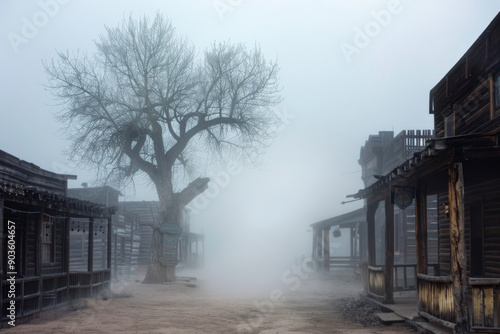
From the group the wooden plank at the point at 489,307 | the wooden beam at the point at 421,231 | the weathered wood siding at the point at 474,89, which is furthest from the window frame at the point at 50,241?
the wooden plank at the point at 489,307

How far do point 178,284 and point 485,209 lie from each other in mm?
17672

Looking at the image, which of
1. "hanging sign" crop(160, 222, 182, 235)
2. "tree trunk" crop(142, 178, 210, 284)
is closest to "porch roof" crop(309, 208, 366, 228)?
"tree trunk" crop(142, 178, 210, 284)

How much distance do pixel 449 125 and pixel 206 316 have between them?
9116 mm

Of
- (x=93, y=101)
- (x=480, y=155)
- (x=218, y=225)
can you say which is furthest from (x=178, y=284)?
(x=218, y=225)

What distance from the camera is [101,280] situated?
831 inches

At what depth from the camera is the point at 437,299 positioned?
446 inches

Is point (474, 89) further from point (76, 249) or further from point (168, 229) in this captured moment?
point (76, 249)

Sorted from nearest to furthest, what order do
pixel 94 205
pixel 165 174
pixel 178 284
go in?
pixel 94 205 < pixel 178 284 < pixel 165 174

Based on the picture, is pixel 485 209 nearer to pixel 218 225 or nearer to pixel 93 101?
pixel 93 101

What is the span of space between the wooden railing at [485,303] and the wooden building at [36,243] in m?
9.53

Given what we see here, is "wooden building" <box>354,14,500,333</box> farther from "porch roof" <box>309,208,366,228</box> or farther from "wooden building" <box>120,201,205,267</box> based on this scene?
"wooden building" <box>120,201,205,267</box>

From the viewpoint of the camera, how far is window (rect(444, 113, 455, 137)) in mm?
17316

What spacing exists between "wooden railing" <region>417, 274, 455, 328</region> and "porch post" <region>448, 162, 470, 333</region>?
1.02 ft

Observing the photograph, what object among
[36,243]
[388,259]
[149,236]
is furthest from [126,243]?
[388,259]
